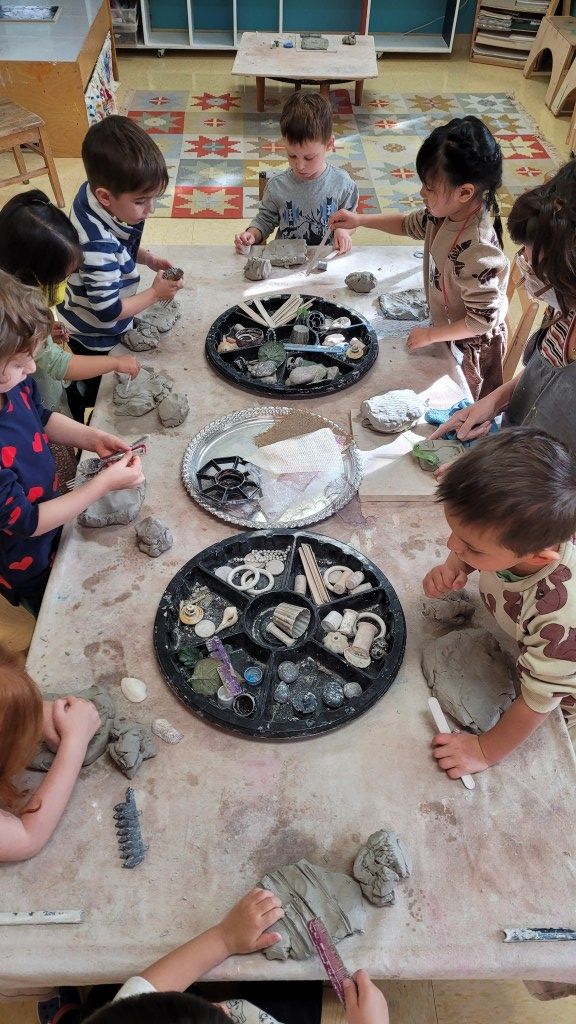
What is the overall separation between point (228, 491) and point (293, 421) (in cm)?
38

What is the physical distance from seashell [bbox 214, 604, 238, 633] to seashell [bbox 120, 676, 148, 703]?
21 centimetres

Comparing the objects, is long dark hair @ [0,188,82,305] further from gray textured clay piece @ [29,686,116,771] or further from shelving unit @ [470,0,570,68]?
shelving unit @ [470,0,570,68]

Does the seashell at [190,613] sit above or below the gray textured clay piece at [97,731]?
above

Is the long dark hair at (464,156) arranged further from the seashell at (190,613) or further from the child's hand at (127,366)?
the seashell at (190,613)

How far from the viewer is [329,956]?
1.18 m

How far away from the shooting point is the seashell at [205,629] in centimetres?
163

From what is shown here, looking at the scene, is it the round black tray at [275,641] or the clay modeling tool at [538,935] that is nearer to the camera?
the clay modeling tool at [538,935]

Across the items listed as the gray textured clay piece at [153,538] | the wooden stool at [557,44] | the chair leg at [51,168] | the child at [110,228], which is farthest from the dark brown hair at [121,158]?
the wooden stool at [557,44]

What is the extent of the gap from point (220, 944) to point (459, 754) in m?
0.57

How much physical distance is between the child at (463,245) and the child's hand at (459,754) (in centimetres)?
141

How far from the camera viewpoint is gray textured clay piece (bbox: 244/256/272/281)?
2699 mm

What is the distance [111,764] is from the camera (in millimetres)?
1430

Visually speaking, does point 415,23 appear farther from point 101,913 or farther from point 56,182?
point 101,913

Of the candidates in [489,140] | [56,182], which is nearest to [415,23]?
[56,182]
